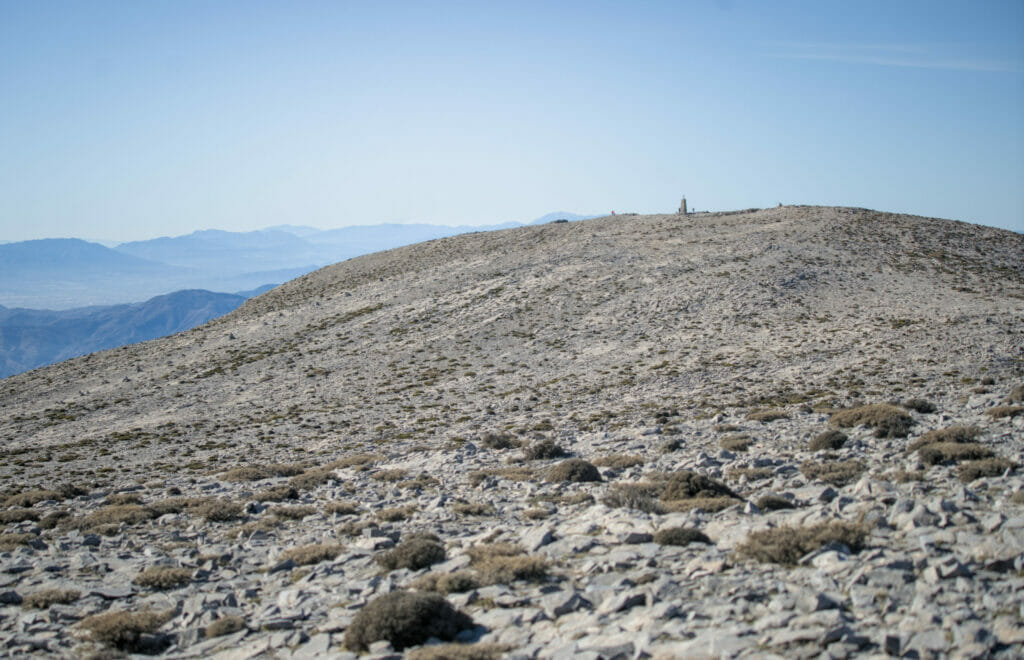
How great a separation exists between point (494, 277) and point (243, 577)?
4835 cm

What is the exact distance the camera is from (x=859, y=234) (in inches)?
2335

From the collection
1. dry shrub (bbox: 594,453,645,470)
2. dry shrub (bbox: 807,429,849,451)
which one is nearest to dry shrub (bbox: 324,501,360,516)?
dry shrub (bbox: 594,453,645,470)

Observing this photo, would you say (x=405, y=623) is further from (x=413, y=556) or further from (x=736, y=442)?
(x=736, y=442)

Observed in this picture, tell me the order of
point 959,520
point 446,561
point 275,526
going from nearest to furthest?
point 959,520 → point 446,561 → point 275,526

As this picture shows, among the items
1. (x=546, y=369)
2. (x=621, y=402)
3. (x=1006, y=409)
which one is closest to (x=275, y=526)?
(x=621, y=402)

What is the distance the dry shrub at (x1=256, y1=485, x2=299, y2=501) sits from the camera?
734 inches

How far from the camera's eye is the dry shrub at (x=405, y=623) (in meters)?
9.09

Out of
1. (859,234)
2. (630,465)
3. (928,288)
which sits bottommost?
(630,465)

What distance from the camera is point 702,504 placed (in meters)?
13.2

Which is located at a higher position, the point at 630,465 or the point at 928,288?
the point at 928,288

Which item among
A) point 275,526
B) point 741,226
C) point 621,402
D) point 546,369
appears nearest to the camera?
point 275,526

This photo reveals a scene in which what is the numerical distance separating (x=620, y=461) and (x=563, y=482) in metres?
2.10

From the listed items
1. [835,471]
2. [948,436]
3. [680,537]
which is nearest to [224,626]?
[680,537]

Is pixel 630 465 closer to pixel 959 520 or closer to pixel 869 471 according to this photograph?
pixel 869 471
